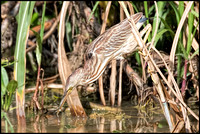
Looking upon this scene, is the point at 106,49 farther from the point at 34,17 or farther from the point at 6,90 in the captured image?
the point at 34,17

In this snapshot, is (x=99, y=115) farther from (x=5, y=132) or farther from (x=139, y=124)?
(x=5, y=132)

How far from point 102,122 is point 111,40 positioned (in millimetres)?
922

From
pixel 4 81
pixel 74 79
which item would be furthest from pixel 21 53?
pixel 74 79

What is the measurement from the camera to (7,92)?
3711mm

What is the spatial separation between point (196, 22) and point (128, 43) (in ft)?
3.83

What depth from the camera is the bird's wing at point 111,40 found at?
2863 millimetres

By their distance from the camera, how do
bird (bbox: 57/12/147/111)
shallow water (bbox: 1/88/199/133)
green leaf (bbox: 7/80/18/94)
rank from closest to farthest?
bird (bbox: 57/12/147/111), shallow water (bbox: 1/88/199/133), green leaf (bbox: 7/80/18/94)

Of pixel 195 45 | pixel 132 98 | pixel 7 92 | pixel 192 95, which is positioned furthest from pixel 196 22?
pixel 7 92

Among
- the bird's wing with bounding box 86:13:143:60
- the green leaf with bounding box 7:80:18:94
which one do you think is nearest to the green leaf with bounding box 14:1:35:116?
the green leaf with bounding box 7:80:18:94

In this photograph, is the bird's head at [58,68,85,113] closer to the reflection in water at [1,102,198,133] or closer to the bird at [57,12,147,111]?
the bird at [57,12,147,111]

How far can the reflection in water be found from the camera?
3271 mm

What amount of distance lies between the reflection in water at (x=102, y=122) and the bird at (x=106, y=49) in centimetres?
48

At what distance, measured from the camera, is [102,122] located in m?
3.55

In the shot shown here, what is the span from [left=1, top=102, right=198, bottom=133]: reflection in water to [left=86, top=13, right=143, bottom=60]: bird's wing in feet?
2.20
